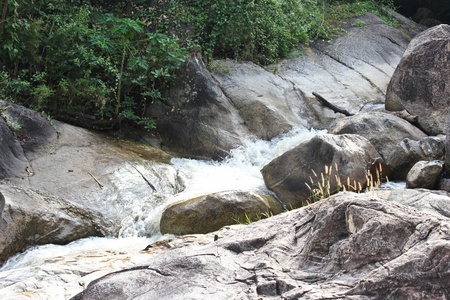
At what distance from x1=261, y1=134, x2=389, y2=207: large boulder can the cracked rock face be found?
3.81 metres

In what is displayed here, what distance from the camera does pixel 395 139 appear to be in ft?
26.4

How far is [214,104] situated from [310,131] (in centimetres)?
238

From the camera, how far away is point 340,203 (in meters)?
2.90

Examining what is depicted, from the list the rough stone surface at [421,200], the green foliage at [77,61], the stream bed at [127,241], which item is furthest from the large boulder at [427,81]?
the green foliage at [77,61]

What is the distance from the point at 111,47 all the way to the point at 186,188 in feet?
11.5

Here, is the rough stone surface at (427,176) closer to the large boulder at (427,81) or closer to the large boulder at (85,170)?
the large boulder at (427,81)

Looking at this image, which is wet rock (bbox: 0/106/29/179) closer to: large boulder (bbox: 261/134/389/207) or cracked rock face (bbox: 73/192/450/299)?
large boulder (bbox: 261/134/389/207)

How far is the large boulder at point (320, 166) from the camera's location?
6.80 meters

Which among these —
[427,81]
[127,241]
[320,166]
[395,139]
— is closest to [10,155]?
[127,241]

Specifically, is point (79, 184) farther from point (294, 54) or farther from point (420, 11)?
point (420, 11)

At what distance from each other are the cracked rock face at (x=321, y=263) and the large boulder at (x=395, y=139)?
5310 mm

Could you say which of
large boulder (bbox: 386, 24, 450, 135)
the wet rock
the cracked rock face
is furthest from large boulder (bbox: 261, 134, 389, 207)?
the wet rock

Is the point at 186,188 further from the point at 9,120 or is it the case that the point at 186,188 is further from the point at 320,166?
the point at 9,120

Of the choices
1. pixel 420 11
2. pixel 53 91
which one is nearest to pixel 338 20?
pixel 420 11
